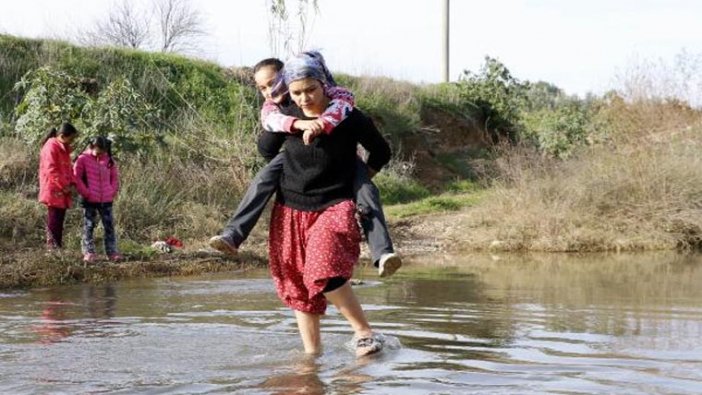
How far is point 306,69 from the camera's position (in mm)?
5352

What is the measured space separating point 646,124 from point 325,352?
55.4 ft

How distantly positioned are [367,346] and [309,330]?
0.35 metres

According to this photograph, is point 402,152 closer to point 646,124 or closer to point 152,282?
point 646,124

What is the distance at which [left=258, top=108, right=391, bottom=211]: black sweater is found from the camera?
543cm

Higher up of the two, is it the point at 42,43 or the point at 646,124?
the point at 42,43

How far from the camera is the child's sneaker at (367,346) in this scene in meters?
5.64

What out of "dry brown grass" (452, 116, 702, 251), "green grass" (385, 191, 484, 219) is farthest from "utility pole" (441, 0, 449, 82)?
"dry brown grass" (452, 116, 702, 251)

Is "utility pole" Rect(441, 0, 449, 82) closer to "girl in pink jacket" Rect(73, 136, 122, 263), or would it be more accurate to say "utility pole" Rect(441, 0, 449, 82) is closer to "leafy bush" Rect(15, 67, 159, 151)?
"leafy bush" Rect(15, 67, 159, 151)

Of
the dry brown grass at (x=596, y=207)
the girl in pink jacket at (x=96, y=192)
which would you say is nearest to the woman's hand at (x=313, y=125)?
the girl in pink jacket at (x=96, y=192)

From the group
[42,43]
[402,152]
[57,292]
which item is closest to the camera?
[57,292]

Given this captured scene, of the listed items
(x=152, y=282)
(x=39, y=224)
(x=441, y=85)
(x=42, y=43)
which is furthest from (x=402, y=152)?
(x=152, y=282)

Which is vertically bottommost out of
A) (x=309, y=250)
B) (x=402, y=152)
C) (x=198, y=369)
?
(x=198, y=369)

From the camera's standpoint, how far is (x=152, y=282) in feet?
34.7

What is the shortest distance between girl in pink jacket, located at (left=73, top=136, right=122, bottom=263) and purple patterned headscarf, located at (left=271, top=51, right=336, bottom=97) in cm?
666
